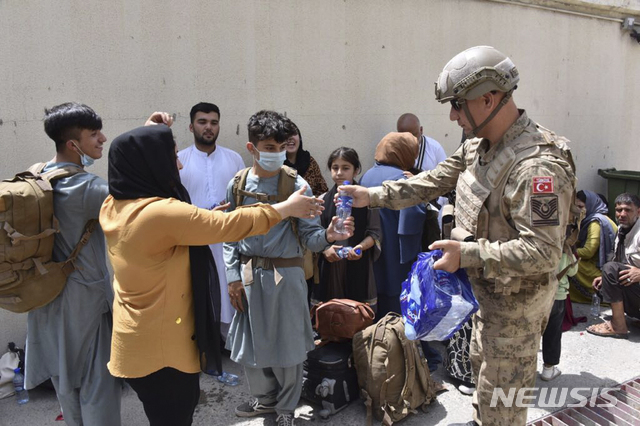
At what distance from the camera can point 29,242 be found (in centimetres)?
265

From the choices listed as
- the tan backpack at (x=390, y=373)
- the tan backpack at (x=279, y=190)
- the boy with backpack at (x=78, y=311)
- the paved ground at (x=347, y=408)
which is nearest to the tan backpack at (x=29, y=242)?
the boy with backpack at (x=78, y=311)

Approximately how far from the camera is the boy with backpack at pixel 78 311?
275 cm

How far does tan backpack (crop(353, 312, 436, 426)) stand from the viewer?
3350mm

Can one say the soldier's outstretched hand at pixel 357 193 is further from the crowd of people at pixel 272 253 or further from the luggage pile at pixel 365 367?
the luggage pile at pixel 365 367

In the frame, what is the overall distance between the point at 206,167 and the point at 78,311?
1819 mm

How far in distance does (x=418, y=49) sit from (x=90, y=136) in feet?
14.2

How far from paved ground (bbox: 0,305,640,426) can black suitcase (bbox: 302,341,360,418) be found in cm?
8

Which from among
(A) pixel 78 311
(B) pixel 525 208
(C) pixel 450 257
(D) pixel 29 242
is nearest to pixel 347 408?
(C) pixel 450 257

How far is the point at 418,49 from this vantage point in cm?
595

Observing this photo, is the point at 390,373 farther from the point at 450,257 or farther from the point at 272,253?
the point at 450,257

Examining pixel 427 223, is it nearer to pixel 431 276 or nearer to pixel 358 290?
pixel 358 290

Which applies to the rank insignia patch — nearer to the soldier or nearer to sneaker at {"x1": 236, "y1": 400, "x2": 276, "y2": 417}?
the soldier

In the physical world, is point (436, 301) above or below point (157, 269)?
below

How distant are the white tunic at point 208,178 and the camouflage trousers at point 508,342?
2.46 m
